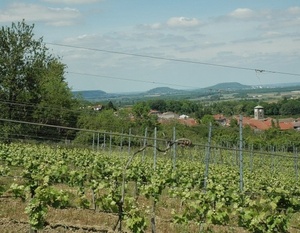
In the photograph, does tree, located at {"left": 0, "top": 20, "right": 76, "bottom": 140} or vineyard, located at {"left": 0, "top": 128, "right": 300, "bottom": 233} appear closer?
vineyard, located at {"left": 0, "top": 128, "right": 300, "bottom": 233}

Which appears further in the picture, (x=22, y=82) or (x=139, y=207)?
(x=22, y=82)

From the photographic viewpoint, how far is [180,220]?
7.65 m

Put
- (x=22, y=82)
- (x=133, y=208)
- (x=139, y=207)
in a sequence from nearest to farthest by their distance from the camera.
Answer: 1. (x=133, y=208)
2. (x=139, y=207)
3. (x=22, y=82)

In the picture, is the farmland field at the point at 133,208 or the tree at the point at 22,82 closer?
the farmland field at the point at 133,208

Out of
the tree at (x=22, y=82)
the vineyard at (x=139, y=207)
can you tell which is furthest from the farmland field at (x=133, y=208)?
the tree at (x=22, y=82)

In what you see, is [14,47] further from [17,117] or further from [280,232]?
[280,232]

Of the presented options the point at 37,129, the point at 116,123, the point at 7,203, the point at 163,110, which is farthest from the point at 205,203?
the point at 163,110

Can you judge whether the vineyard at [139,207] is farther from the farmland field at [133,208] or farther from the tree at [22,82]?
the tree at [22,82]

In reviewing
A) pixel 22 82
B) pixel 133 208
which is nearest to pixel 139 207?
pixel 133 208

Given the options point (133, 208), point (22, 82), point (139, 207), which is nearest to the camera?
point (133, 208)

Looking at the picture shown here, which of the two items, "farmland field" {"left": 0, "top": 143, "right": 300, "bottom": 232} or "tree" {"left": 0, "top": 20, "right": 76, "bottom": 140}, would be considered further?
"tree" {"left": 0, "top": 20, "right": 76, "bottom": 140}

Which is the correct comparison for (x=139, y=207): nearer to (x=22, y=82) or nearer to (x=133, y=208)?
(x=133, y=208)

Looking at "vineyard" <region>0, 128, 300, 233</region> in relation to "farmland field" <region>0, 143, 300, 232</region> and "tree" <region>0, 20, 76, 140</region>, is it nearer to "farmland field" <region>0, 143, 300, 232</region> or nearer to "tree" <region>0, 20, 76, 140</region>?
"farmland field" <region>0, 143, 300, 232</region>

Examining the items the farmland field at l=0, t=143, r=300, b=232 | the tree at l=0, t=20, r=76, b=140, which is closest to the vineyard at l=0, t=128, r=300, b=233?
the farmland field at l=0, t=143, r=300, b=232
